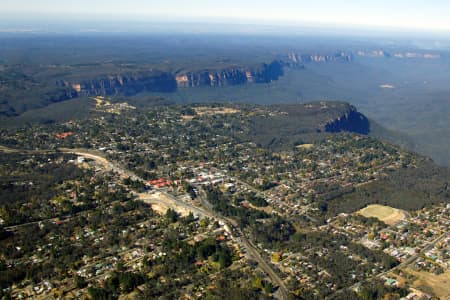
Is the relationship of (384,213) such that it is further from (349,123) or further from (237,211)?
(349,123)

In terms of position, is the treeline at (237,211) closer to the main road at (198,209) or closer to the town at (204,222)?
the town at (204,222)

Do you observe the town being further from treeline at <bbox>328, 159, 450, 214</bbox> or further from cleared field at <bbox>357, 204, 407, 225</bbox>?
treeline at <bbox>328, 159, 450, 214</bbox>

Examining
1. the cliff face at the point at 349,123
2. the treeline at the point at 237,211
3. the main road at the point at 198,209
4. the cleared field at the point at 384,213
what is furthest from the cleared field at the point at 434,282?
the cliff face at the point at 349,123

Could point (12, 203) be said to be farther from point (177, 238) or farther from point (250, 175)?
point (250, 175)

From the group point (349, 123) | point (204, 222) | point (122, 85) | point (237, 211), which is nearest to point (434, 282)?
point (237, 211)

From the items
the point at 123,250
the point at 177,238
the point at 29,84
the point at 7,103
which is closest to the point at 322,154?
the point at 177,238

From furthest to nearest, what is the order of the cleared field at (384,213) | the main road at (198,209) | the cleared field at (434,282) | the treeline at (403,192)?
the treeline at (403,192), the cleared field at (384,213), the main road at (198,209), the cleared field at (434,282)
